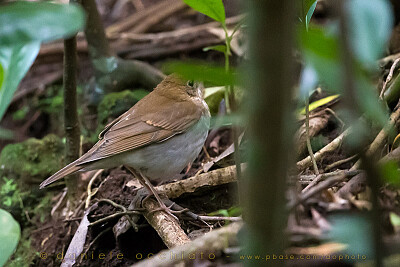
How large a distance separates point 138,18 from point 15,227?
4.70 metres

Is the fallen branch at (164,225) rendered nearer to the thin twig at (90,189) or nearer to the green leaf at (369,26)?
the thin twig at (90,189)

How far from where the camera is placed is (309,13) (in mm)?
2621

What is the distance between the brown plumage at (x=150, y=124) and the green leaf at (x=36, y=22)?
207cm

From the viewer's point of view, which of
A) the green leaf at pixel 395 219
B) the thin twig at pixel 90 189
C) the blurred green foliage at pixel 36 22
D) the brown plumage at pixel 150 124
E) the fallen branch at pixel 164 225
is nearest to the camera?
the blurred green foliage at pixel 36 22

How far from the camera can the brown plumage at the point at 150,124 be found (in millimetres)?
3434

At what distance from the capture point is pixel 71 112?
146 inches

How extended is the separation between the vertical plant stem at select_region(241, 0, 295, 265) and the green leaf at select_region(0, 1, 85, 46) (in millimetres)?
587

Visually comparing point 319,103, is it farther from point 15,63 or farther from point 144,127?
point 15,63

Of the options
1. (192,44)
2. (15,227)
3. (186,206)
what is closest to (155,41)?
(192,44)

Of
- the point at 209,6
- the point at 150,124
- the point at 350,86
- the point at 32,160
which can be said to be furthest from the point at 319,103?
the point at 350,86

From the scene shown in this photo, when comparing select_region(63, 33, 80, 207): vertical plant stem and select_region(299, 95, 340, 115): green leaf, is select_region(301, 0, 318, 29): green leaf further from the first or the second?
select_region(63, 33, 80, 207): vertical plant stem

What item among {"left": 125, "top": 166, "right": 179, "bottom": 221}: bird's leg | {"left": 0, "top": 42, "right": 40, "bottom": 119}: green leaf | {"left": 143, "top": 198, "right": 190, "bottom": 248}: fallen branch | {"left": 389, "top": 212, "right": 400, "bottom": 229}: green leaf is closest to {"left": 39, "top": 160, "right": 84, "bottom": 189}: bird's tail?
{"left": 125, "top": 166, "right": 179, "bottom": 221}: bird's leg

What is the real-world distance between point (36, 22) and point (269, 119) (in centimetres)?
74

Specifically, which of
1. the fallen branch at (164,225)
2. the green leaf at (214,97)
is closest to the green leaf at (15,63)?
the fallen branch at (164,225)
